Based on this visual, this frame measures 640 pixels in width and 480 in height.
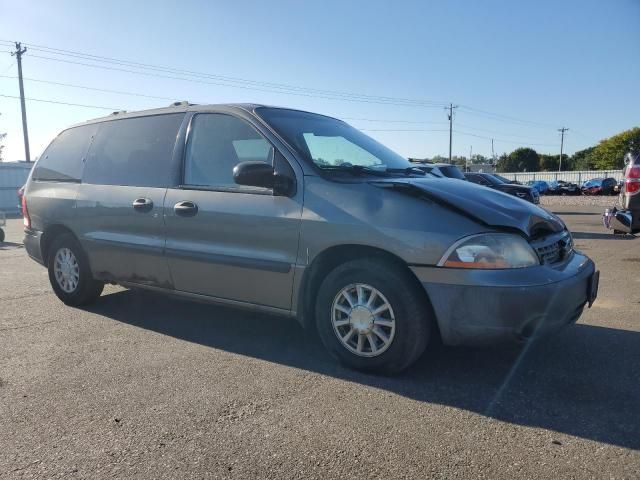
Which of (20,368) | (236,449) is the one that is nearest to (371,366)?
(236,449)

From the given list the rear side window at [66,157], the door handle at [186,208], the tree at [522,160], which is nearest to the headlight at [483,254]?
the door handle at [186,208]

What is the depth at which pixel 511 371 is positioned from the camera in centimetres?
363

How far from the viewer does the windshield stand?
4.07 m

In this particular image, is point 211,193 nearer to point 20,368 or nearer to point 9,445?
point 20,368

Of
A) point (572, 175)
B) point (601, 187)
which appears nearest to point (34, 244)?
point (601, 187)

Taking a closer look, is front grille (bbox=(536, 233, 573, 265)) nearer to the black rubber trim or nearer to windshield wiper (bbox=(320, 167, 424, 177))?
windshield wiper (bbox=(320, 167, 424, 177))

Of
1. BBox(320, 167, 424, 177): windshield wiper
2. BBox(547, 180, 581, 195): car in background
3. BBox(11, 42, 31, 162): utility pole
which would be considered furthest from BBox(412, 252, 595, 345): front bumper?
BBox(547, 180, 581, 195): car in background

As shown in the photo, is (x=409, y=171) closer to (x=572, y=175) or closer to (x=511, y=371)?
(x=511, y=371)

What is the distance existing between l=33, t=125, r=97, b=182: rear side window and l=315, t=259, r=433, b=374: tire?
3075 millimetres

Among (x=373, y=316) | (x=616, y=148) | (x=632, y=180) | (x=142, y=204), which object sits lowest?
(x=373, y=316)

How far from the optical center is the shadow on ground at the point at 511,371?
2.96 metres

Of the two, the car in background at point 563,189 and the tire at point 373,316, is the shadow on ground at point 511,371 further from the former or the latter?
the car in background at point 563,189

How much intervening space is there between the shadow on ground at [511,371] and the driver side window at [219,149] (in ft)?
4.19

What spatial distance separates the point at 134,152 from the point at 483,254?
10.5ft
